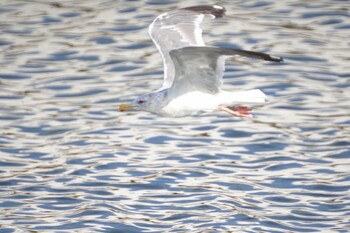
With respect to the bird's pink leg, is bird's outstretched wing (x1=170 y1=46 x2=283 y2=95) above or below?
above

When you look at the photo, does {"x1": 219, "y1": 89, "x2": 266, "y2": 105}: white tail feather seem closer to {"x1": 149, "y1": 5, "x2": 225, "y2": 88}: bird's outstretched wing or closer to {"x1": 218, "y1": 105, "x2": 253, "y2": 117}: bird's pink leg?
{"x1": 218, "y1": 105, "x2": 253, "y2": 117}: bird's pink leg

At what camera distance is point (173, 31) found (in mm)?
10719

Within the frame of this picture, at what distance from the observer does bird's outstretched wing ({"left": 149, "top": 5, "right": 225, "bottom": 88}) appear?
10664mm

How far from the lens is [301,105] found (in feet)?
46.4

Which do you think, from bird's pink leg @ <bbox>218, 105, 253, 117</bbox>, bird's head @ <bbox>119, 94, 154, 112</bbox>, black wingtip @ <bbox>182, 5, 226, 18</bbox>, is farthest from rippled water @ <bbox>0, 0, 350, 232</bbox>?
black wingtip @ <bbox>182, 5, 226, 18</bbox>

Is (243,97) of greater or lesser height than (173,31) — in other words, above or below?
below

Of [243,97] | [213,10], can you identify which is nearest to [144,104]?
[213,10]

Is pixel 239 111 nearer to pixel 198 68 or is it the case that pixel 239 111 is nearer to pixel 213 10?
pixel 198 68

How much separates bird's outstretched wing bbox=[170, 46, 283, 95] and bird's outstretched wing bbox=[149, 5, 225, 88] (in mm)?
446

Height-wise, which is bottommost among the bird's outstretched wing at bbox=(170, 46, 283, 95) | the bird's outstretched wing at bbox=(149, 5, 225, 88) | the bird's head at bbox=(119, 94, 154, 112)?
the bird's head at bbox=(119, 94, 154, 112)

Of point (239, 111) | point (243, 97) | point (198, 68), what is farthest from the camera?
point (239, 111)

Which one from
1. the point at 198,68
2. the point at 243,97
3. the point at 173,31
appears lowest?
the point at 243,97

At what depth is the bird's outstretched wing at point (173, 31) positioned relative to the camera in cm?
1066

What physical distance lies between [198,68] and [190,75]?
0.12m
